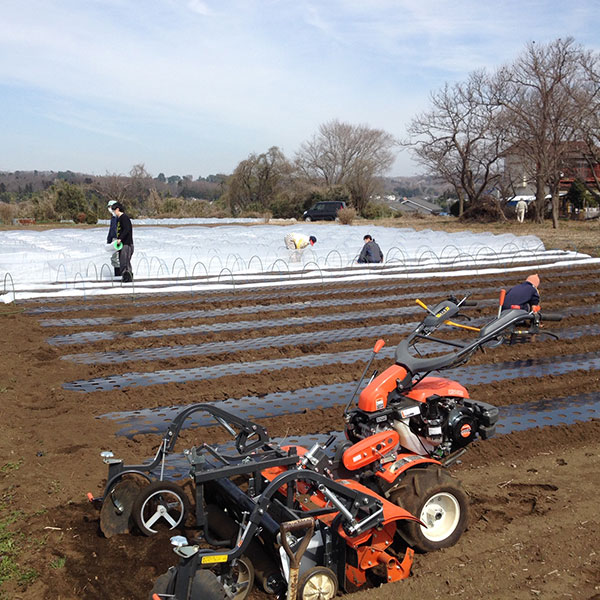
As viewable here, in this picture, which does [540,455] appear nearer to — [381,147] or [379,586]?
[379,586]

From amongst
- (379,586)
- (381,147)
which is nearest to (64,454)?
(379,586)

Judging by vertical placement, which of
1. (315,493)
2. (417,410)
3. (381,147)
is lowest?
(315,493)

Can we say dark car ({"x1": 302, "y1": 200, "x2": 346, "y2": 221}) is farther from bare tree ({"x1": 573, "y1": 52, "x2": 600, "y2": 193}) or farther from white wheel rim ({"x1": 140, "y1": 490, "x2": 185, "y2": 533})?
white wheel rim ({"x1": 140, "y1": 490, "x2": 185, "y2": 533})

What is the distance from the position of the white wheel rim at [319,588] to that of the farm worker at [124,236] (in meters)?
10.5

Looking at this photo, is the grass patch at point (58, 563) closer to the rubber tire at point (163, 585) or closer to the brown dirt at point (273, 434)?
the brown dirt at point (273, 434)

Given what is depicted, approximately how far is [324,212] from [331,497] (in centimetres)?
3267

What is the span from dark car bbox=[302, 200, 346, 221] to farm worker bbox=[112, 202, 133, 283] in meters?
22.2

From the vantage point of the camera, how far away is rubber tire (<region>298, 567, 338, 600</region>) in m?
3.02

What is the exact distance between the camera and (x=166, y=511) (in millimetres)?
3656

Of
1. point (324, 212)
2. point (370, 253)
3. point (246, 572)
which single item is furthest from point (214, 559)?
point (324, 212)

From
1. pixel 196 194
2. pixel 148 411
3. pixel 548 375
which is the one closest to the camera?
pixel 148 411

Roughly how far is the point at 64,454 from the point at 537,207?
29532mm

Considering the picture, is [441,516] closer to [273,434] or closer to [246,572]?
[246,572]

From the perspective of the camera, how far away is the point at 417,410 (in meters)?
3.80
